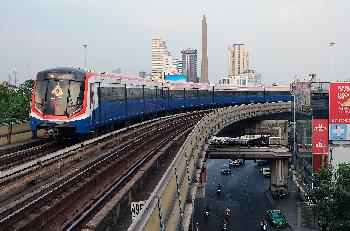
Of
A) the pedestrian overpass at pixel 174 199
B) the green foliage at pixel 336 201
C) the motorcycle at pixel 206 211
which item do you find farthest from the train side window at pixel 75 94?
the motorcycle at pixel 206 211

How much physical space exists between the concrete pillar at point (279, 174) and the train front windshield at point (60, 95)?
34903 millimetres

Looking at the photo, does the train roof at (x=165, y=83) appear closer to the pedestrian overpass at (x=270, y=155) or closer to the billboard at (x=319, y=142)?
the pedestrian overpass at (x=270, y=155)

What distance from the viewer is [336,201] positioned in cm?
2620

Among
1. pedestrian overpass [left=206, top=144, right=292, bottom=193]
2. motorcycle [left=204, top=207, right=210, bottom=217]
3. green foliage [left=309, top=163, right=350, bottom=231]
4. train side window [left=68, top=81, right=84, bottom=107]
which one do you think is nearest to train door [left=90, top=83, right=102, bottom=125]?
train side window [left=68, top=81, right=84, bottom=107]

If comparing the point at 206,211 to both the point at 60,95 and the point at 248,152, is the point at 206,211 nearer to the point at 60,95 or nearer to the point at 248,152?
the point at 248,152

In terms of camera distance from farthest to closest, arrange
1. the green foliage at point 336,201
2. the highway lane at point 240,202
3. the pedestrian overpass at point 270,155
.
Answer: the pedestrian overpass at point 270,155 < the highway lane at point 240,202 < the green foliage at point 336,201

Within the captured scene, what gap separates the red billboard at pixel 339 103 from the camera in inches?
1678

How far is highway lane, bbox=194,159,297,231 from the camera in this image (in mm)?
Answer: 42125

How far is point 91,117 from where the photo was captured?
930 inches

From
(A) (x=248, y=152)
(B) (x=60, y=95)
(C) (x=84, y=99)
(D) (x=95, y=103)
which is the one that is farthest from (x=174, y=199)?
(A) (x=248, y=152)

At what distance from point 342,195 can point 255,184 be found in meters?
36.8

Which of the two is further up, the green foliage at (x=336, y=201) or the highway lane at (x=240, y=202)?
the green foliage at (x=336, y=201)

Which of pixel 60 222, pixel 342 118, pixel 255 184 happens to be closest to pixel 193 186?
pixel 60 222

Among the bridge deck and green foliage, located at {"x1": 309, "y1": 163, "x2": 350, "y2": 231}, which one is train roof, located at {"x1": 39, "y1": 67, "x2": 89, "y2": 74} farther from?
the bridge deck
